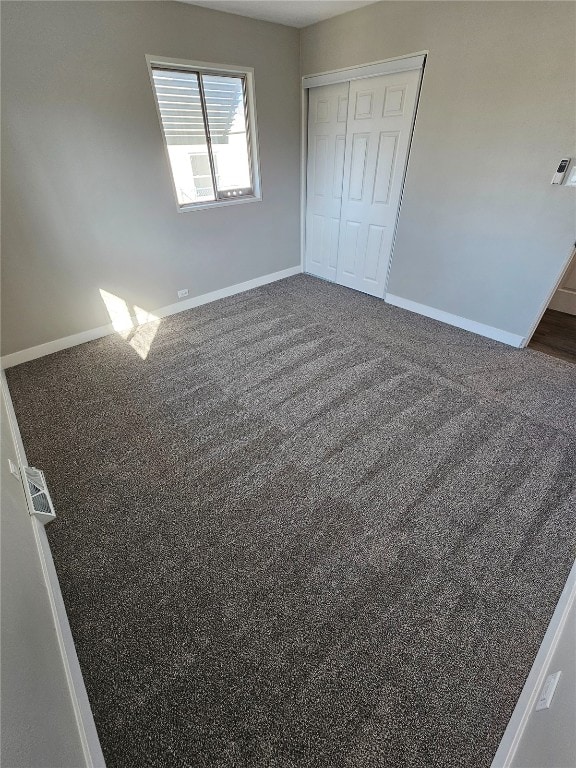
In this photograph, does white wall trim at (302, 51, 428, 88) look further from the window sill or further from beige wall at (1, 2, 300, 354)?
the window sill

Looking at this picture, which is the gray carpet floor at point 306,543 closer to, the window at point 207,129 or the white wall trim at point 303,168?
the window at point 207,129

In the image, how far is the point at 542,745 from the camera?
83 cm

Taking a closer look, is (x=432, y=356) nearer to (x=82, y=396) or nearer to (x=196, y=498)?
(x=196, y=498)

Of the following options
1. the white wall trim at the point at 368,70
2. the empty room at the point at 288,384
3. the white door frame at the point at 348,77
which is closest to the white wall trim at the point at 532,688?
the empty room at the point at 288,384

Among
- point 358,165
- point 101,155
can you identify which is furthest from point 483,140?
point 101,155

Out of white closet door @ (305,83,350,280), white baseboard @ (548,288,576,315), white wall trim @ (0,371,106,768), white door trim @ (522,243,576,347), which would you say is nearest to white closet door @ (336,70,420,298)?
white closet door @ (305,83,350,280)

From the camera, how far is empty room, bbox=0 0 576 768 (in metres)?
1.11

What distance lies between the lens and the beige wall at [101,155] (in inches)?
91.2

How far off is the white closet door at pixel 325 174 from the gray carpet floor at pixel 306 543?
194 centimetres

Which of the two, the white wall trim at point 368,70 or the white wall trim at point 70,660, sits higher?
the white wall trim at point 368,70

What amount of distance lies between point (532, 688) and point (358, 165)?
159 inches

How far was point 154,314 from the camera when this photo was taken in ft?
11.6

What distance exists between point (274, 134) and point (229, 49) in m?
0.78

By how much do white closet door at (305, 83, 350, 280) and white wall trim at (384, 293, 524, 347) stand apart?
1.01 meters
